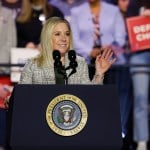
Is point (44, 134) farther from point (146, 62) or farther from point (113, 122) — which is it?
point (146, 62)

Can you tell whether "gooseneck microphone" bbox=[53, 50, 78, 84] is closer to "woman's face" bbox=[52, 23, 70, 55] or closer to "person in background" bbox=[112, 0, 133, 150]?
"woman's face" bbox=[52, 23, 70, 55]

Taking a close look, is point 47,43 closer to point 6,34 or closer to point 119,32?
point 6,34

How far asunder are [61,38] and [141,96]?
3290mm

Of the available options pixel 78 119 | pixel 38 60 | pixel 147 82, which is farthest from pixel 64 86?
pixel 147 82

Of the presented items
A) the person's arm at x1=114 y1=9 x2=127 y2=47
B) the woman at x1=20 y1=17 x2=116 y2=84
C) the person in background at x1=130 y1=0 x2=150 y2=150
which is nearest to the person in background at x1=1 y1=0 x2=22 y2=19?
the person's arm at x1=114 y1=9 x2=127 y2=47

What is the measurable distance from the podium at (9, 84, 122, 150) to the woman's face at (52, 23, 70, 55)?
0.60 meters

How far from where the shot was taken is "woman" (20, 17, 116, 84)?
4.85 meters

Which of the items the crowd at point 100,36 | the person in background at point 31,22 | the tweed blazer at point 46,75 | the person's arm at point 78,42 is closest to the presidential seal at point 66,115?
the tweed blazer at point 46,75

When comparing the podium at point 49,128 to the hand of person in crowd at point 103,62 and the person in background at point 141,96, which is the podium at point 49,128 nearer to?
the hand of person in crowd at point 103,62

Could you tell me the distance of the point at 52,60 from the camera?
4840 mm

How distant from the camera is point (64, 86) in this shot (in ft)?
14.4

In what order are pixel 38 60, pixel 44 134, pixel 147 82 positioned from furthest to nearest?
pixel 147 82 → pixel 38 60 → pixel 44 134

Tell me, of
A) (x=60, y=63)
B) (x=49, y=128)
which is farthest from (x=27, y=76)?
(x=49, y=128)

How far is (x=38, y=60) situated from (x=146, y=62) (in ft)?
11.1
